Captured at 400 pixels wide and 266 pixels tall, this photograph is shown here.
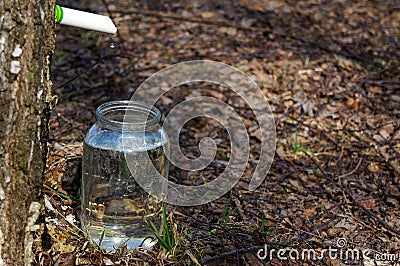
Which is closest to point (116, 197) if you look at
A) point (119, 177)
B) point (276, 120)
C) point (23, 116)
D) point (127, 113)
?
point (119, 177)

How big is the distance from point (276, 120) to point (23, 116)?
8.42ft

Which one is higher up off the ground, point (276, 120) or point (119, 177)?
point (119, 177)

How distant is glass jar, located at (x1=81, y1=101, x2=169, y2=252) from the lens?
2557 mm

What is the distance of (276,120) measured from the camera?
433 centimetres

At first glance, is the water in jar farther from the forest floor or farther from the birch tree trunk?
the birch tree trunk

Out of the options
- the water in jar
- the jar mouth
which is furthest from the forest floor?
the jar mouth

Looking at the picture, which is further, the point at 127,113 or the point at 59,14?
the point at 127,113

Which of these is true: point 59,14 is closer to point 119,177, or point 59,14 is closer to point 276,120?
point 119,177

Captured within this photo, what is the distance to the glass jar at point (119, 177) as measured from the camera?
2557 mm

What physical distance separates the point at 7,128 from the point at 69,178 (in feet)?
3.04

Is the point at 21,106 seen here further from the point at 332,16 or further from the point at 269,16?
the point at 332,16

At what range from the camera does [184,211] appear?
3.09 metres

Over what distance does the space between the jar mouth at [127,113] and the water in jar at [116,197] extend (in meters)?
0.12

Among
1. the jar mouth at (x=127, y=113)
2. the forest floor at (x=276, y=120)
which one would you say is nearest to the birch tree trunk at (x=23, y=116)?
the forest floor at (x=276, y=120)
